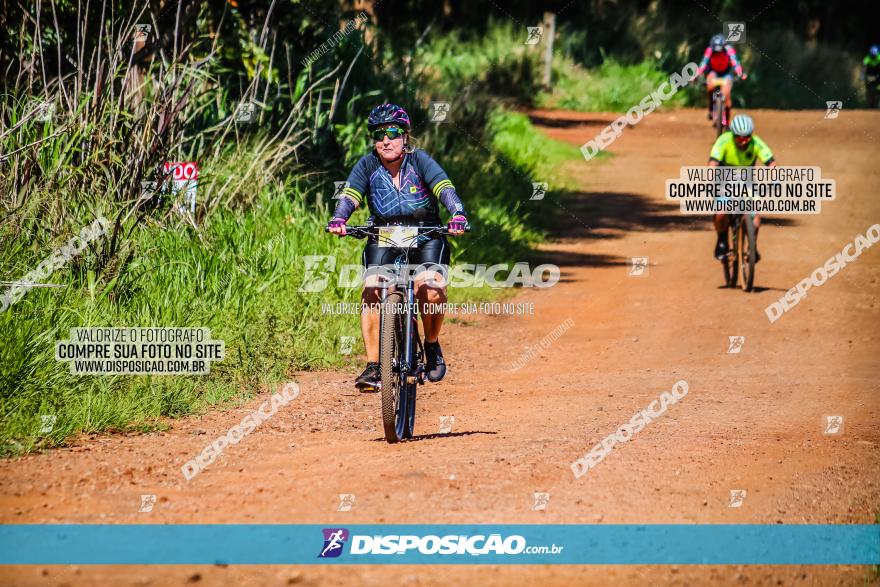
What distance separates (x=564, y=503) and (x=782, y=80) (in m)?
33.5

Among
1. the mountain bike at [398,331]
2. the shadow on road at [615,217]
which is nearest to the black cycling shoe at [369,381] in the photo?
the mountain bike at [398,331]

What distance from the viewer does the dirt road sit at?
20.7ft

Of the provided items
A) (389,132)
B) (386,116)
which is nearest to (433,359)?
(389,132)

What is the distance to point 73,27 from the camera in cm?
1406

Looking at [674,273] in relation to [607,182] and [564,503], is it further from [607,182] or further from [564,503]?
[564,503]

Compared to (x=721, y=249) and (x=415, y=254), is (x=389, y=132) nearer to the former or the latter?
(x=415, y=254)

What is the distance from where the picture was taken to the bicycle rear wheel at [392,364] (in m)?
7.64

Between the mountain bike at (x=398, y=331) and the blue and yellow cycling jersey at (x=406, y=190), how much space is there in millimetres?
286

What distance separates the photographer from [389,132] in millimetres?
8312

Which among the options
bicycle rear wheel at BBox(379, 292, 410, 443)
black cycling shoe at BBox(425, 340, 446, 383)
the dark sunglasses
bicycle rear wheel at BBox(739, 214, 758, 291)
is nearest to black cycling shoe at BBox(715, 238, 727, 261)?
bicycle rear wheel at BBox(739, 214, 758, 291)

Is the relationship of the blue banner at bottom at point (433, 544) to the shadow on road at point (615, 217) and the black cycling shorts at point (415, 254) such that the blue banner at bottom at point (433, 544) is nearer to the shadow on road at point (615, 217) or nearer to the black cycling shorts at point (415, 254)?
the black cycling shorts at point (415, 254)

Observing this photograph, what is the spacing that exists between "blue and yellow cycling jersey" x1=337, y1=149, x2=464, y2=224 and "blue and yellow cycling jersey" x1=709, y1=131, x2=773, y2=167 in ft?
20.5

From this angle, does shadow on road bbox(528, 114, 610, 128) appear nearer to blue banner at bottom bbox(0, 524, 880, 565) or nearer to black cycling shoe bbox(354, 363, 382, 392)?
black cycling shoe bbox(354, 363, 382, 392)

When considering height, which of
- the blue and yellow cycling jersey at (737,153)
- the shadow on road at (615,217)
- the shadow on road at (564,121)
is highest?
the shadow on road at (564,121)
